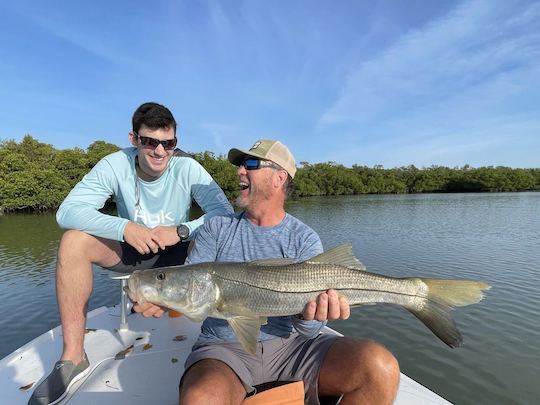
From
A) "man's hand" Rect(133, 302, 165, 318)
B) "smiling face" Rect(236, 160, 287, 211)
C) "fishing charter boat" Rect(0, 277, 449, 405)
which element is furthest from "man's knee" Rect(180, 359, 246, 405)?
"smiling face" Rect(236, 160, 287, 211)

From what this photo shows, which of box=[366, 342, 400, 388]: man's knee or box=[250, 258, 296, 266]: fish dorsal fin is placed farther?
box=[250, 258, 296, 266]: fish dorsal fin

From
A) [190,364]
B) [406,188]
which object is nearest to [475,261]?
[190,364]

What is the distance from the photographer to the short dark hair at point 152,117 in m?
4.12

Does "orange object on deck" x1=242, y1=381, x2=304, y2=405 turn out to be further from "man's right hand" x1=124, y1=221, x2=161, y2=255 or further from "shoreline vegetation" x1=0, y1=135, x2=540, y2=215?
"shoreline vegetation" x1=0, y1=135, x2=540, y2=215

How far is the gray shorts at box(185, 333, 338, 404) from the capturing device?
279cm

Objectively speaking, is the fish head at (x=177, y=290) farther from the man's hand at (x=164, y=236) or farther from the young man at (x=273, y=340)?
the man's hand at (x=164, y=236)

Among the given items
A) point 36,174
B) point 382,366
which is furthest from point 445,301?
point 36,174

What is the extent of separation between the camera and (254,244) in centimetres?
329

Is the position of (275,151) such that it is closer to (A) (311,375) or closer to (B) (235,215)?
(B) (235,215)

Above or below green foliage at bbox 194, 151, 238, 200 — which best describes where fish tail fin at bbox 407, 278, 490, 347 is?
below

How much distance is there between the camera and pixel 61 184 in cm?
5725

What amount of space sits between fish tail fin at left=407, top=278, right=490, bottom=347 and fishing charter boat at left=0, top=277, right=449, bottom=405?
780mm

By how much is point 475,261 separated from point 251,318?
1531cm

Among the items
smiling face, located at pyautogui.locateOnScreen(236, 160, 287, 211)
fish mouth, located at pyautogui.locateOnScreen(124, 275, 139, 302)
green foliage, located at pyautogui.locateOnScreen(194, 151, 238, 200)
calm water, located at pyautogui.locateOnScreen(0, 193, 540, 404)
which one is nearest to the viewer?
fish mouth, located at pyautogui.locateOnScreen(124, 275, 139, 302)
